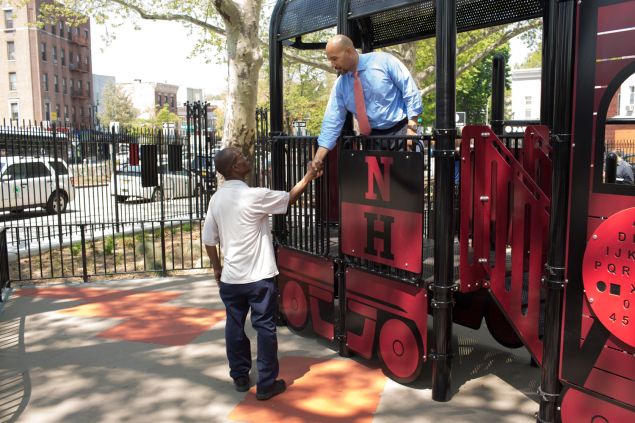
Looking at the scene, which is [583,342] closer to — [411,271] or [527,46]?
[411,271]

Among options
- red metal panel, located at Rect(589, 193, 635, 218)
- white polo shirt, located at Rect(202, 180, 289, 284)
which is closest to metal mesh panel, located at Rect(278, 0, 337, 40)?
white polo shirt, located at Rect(202, 180, 289, 284)

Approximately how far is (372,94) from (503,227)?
4.92ft

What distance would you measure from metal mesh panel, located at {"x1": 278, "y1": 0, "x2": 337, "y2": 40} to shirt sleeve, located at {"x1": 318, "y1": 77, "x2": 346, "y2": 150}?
2.68 feet

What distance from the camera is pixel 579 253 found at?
3.16 metres

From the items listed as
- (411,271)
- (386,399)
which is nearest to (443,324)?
(411,271)

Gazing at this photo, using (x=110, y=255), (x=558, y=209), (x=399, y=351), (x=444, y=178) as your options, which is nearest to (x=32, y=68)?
(x=110, y=255)

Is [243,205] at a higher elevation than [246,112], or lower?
lower

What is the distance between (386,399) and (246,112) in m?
7.29

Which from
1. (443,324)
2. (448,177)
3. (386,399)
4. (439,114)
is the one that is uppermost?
(439,114)

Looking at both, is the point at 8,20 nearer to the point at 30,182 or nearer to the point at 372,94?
the point at 30,182

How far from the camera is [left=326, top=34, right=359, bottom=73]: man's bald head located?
4.50 metres

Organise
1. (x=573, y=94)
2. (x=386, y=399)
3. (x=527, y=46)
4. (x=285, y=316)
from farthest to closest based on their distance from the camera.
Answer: (x=527, y=46) < (x=285, y=316) < (x=386, y=399) < (x=573, y=94)

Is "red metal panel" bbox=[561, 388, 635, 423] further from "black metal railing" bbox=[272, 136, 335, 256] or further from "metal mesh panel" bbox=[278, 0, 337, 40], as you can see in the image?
"metal mesh panel" bbox=[278, 0, 337, 40]

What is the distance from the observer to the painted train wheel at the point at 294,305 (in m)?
5.45
